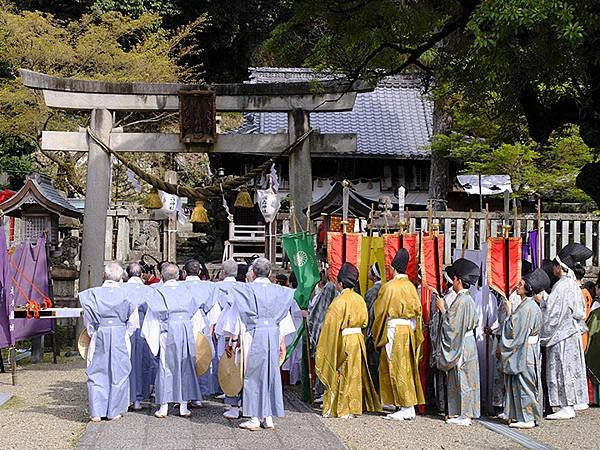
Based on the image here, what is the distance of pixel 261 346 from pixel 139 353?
1991mm

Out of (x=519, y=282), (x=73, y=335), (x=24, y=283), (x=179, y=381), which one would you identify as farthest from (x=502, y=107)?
(x=73, y=335)

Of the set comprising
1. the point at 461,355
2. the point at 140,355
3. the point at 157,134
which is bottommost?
the point at 140,355

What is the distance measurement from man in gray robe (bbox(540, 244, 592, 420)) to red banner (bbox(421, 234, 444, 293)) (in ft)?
4.05

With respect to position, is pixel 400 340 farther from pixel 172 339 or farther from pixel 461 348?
pixel 172 339

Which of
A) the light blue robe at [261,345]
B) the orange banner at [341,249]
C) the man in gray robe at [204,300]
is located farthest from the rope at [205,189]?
the light blue robe at [261,345]

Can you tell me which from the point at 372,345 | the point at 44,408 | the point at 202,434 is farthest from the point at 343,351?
the point at 44,408

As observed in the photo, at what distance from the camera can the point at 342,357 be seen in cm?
823

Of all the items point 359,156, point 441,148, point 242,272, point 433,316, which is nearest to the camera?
point 433,316

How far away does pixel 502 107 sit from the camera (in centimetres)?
1019

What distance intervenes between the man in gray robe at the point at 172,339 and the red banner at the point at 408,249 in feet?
8.00

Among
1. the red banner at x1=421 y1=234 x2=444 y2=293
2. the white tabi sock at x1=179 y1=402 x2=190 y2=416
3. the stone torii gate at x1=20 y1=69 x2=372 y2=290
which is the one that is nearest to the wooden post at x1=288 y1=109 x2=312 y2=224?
the stone torii gate at x1=20 y1=69 x2=372 y2=290

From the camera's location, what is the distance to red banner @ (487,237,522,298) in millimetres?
8672

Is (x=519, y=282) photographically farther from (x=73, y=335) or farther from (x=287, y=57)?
(x=73, y=335)

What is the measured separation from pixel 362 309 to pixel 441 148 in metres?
11.1
